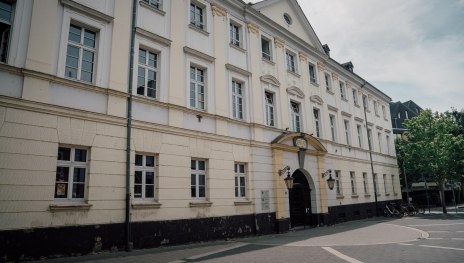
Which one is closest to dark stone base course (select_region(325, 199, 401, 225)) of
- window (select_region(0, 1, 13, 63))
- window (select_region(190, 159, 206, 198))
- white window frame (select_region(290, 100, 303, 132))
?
white window frame (select_region(290, 100, 303, 132))

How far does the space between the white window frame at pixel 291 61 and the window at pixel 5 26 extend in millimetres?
14211

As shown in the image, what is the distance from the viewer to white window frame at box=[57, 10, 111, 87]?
9508 mm

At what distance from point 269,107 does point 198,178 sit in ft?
21.2

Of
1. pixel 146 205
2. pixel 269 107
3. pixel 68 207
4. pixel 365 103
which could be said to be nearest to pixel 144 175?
pixel 146 205

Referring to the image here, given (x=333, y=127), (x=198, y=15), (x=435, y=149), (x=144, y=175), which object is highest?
(x=198, y=15)

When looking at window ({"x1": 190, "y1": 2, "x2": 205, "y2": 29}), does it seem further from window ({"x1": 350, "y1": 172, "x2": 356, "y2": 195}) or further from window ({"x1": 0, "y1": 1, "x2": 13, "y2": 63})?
window ({"x1": 350, "y1": 172, "x2": 356, "y2": 195})

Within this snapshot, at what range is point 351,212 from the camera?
22.4 m

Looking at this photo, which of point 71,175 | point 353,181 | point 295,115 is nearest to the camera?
point 71,175

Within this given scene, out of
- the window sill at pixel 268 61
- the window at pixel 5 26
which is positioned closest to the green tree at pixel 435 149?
the window sill at pixel 268 61

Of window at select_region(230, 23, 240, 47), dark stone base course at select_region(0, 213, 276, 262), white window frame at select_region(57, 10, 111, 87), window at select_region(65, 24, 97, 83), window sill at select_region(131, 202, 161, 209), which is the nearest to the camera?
dark stone base course at select_region(0, 213, 276, 262)

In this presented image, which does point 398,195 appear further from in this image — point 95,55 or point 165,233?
point 95,55

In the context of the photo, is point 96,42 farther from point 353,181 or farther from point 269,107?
point 353,181

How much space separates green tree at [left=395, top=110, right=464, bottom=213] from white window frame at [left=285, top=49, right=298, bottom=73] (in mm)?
15772

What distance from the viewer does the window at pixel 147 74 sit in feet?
38.3
